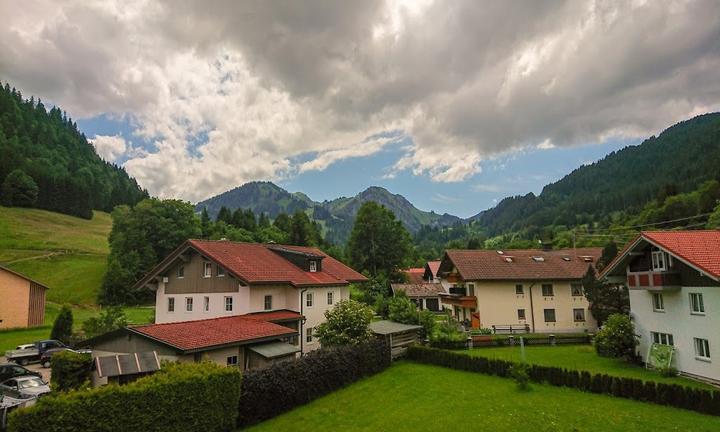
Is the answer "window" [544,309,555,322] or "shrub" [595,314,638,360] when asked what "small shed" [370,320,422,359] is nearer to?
"shrub" [595,314,638,360]

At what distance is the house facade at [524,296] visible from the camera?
46531 millimetres

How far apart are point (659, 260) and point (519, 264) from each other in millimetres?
22767

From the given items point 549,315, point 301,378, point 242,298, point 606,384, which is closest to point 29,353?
point 242,298

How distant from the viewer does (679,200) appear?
114m

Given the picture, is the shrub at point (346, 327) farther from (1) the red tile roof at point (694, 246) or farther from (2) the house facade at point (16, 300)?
(2) the house facade at point (16, 300)

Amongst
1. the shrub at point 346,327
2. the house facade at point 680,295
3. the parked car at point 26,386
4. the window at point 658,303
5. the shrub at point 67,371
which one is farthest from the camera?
the shrub at point 346,327

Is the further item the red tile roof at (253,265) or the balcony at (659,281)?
the red tile roof at (253,265)

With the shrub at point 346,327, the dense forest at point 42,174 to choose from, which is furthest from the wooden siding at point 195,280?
→ the dense forest at point 42,174

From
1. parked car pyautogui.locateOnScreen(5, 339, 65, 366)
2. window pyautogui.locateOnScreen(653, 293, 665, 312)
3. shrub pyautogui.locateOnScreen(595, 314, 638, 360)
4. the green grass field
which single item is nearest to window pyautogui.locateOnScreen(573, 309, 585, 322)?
shrub pyautogui.locateOnScreen(595, 314, 638, 360)

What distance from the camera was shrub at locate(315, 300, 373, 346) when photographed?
30625mm

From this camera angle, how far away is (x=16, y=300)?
161 feet

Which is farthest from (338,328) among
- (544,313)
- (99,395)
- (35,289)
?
(35,289)

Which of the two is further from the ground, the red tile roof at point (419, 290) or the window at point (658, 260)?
the window at point (658, 260)

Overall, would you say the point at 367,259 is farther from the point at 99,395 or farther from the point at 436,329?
the point at 99,395
